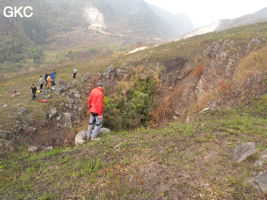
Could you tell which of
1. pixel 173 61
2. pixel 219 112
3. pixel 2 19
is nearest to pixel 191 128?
pixel 219 112

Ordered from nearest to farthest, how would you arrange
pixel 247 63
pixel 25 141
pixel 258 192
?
pixel 258 192 → pixel 25 141 → pixel 247 63

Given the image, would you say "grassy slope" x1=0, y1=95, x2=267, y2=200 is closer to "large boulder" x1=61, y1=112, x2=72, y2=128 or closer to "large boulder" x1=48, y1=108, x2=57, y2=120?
"large boulder" x1=61, y1=112, x2=72, y2=128

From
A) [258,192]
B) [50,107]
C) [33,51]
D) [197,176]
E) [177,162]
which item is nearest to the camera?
[258,192]

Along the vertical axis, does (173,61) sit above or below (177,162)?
above

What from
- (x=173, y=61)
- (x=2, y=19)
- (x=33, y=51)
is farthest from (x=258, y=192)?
(x=2, y=19)

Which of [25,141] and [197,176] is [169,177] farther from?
[25,141]

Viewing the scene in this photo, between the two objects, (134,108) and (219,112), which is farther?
(134,108)

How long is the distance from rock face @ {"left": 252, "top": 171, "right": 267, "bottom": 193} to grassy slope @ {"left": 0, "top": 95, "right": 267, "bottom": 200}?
0.14 meters

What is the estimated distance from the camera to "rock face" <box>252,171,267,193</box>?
4.26 m

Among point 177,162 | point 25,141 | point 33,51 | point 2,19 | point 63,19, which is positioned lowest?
point 25,141

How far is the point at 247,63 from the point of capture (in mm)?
17594

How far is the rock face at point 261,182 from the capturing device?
4.26 metres

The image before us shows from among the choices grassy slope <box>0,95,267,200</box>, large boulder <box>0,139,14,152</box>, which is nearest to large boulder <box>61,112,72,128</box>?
large boulder <box>0,139,14,152</box>

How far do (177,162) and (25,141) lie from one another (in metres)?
12.7
